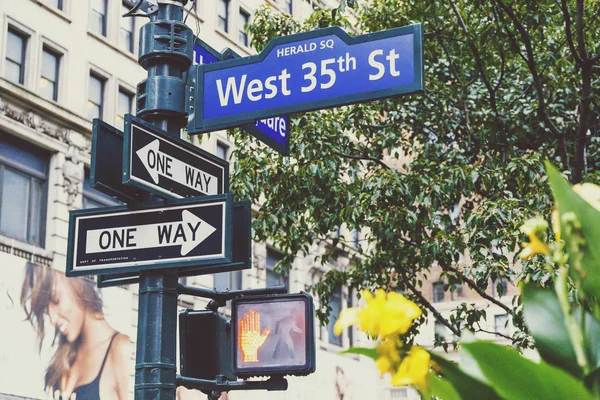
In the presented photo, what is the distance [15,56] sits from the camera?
22.7 metres

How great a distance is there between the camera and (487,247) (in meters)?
12.6

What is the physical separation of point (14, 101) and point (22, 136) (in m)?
0.82

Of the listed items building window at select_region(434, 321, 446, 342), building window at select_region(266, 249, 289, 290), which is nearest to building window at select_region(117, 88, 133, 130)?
building window at select_region(266, 249, 289, 290)

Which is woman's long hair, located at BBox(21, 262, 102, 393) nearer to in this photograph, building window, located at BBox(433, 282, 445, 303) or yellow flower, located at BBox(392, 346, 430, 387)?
yellow flower, located at BBox(392, 346, 430, 387)

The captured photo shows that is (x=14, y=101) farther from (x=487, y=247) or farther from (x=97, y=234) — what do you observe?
(x=97, y=234)

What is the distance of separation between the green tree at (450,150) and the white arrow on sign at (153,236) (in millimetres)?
7040

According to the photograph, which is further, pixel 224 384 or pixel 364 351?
pixel 224 384

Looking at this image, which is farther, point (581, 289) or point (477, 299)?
point (477, 299)

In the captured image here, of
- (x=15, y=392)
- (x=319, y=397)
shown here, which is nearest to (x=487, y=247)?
(x=15, y=392)

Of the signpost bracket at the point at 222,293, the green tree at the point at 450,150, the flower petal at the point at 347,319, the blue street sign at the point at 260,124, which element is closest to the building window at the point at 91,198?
the green tree at the point at 450,150

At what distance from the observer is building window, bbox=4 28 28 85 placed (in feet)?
73.8

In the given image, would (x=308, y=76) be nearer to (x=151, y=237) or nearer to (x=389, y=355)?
(x=151, y=237)

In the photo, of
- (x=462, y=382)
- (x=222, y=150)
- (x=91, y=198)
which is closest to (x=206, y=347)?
(x=462, y=382)

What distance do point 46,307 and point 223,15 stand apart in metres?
13.0
